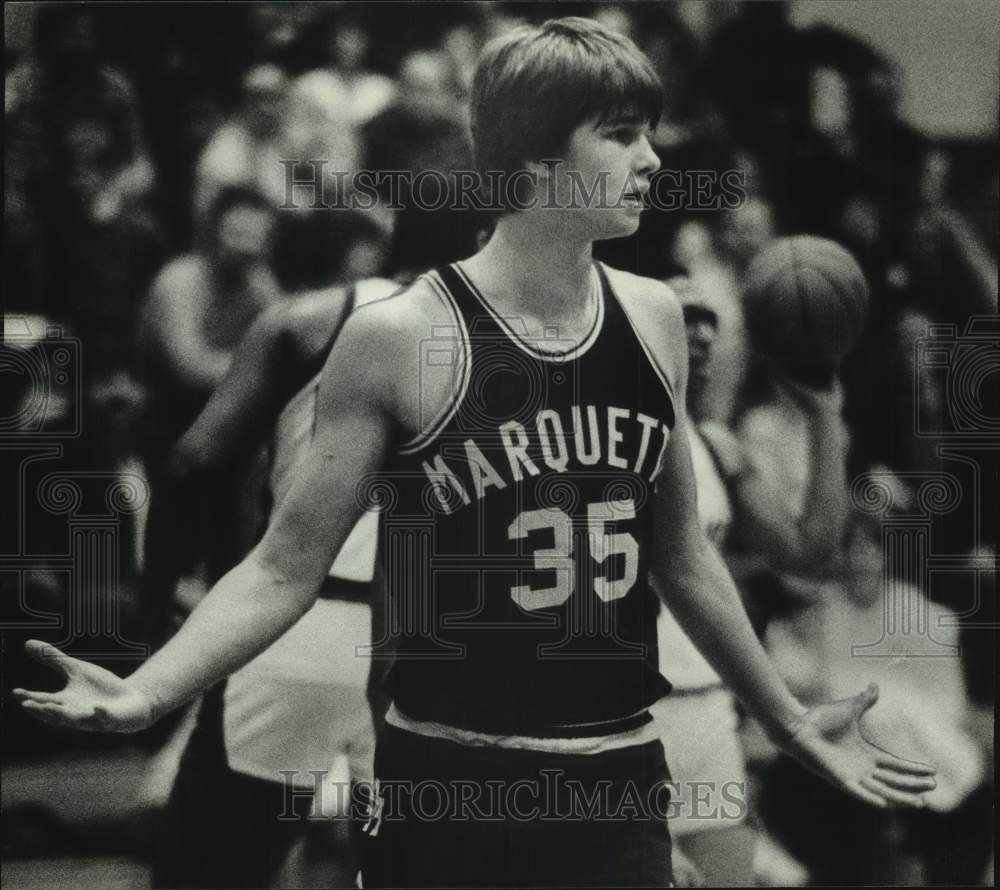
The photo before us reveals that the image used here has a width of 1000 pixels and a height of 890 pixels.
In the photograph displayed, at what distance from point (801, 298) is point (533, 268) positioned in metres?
0.92

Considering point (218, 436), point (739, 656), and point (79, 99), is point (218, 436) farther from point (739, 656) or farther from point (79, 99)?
point (739, 656)

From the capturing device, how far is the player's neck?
14.3ft

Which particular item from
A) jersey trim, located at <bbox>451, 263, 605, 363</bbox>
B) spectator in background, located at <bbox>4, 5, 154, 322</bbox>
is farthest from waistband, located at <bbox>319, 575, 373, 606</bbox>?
spectator in background, located at <bbox>4, 5, 154, 322</bbox>

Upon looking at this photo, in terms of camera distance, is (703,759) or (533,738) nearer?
(533,738)

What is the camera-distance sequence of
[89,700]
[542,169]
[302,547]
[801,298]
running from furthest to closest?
1. [801,298]
2. [542,169]
3. [302,547]
4. [89,700]

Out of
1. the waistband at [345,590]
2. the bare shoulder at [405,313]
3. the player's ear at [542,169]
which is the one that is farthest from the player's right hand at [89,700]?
the player's ear at [542,169]

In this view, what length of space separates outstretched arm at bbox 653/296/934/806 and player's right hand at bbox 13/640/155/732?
1.68 meters

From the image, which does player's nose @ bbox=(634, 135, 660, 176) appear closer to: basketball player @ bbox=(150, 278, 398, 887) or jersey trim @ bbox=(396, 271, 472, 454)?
jersey trim @ bbox=(396, 271, 472, 454)

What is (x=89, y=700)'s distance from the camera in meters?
4.01

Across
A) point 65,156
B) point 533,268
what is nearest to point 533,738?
point 533,268

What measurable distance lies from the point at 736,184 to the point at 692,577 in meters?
1.30

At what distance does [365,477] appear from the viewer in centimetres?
427

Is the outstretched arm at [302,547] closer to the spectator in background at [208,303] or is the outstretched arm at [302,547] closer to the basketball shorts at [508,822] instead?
the spectator in background at [208,303]

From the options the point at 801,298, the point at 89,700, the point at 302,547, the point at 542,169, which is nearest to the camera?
the point at 89,700
